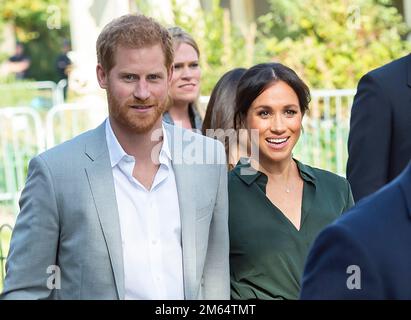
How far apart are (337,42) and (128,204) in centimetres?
920

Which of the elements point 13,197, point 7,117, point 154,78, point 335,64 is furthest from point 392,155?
point 335,64

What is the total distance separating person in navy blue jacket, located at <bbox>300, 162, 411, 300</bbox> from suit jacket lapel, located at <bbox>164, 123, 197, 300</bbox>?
4.95 ft

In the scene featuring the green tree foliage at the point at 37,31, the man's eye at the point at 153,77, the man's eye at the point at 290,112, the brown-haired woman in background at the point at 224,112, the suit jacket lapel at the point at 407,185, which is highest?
the man's eye at the point at 153,77

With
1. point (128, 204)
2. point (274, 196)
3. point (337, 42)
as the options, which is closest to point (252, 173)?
point (274, 196)

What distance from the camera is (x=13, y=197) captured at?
33.4ft

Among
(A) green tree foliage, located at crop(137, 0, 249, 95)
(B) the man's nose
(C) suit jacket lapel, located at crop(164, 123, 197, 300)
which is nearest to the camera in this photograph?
(C) suit jacket lapel, located at crop(164, 123, 197, 300)

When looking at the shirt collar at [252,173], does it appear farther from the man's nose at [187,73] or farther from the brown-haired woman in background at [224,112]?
the man's nose at [187,73]

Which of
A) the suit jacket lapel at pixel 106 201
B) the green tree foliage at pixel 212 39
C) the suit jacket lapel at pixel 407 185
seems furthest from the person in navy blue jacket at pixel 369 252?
the green tree foliage at pixel 212 39

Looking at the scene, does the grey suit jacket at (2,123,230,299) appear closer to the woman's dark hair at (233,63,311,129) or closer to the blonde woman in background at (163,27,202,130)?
the woman's dark hair at (233,63,311,129)

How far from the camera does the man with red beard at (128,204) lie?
3.32 m

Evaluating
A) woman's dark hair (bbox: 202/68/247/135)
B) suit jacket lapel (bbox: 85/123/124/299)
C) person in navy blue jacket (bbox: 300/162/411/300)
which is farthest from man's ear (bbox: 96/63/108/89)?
person in navy blue jacket (bbox: 300/162/411/300)

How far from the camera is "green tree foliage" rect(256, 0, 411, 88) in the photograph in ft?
39.7

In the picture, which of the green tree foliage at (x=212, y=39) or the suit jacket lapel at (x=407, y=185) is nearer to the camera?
the suit jacket lapel at (x=407, y=185)

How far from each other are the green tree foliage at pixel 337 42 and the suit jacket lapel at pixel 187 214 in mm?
8671
